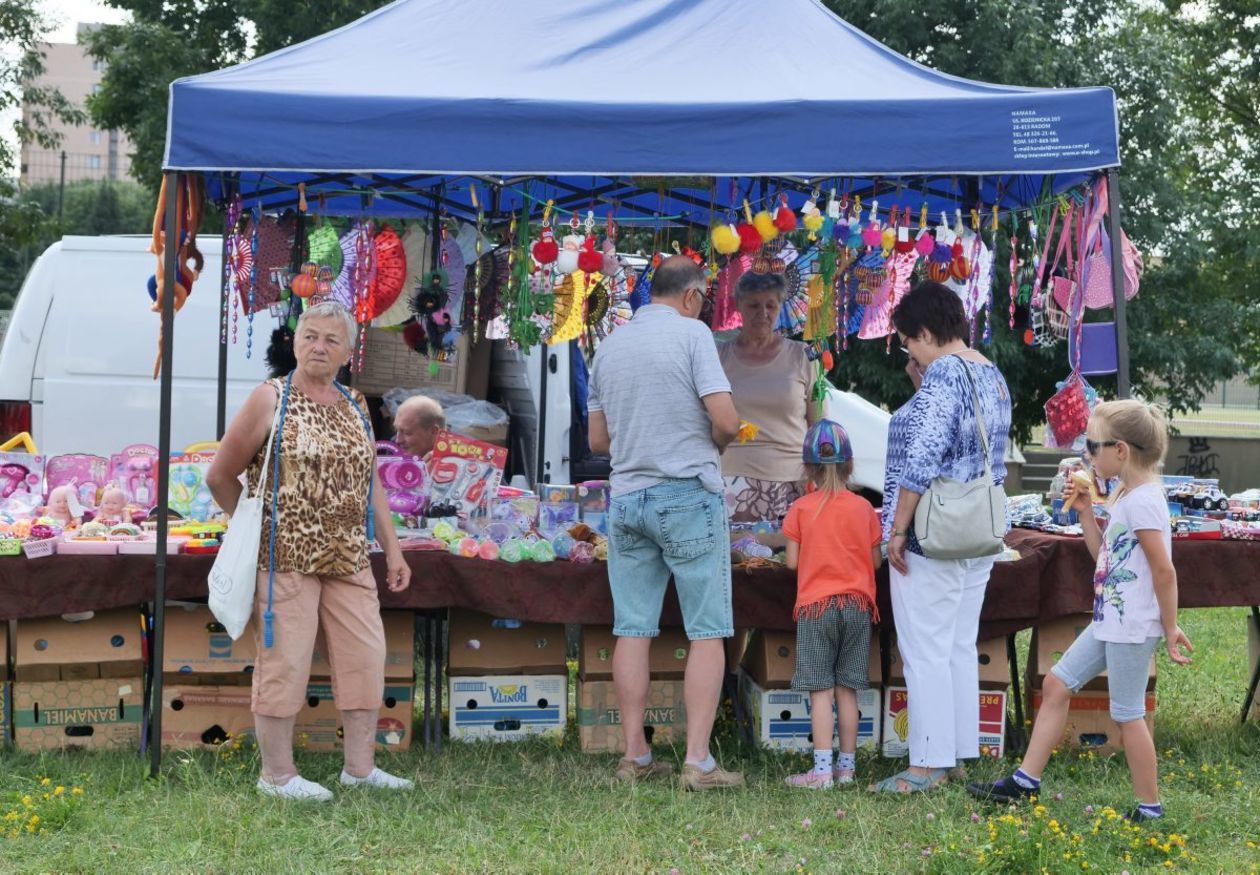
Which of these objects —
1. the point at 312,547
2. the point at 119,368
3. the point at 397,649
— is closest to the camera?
the point at 312,547

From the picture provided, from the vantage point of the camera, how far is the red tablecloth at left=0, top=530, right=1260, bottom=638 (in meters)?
4.29

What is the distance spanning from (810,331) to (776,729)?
5.76 feet

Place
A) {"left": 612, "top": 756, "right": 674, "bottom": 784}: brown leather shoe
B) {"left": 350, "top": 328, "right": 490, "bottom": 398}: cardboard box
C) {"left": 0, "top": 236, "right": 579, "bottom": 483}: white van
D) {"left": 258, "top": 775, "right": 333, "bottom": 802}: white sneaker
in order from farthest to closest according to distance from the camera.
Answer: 1. {"left": 0, "top": 236, "right": 579, "bottom": 483}: white van
2. {"left": 350, "top": 328, "right": 490, "bottom": 398}: cardboard box
3. {"left": 612, "top": 756, "right": 674, "bottom": 784}: brown leather shoe
4. {"left": 258, "top": 775, "right": 333, "bottom": 802}: white sneaker

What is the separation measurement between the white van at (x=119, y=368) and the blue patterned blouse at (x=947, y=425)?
3092 mm

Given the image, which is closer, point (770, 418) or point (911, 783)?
point (911, 783)

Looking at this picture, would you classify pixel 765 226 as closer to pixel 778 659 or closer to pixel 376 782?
pixel 778 659

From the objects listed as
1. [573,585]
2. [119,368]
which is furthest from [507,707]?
[119,368]

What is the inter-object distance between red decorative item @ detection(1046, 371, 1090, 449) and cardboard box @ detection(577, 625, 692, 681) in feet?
5.05

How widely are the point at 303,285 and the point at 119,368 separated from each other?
2347mm

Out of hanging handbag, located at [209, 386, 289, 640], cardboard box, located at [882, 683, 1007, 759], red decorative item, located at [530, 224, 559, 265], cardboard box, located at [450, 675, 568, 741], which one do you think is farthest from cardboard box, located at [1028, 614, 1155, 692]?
hanging handbag, located at [209, 386, 289, 640]

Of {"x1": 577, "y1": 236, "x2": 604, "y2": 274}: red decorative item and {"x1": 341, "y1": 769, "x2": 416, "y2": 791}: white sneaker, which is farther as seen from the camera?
{"x1": 577, "y1": 236, "x2": 604, "y2": 274}: red decorative item

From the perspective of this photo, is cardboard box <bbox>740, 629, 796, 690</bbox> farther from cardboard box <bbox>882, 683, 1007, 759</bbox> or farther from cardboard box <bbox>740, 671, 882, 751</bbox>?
cardboard box <bbox>882, 683, 1007, 759</bbox>

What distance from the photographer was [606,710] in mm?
4586

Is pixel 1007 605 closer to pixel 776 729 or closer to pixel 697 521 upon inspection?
pixel 776 729
